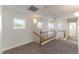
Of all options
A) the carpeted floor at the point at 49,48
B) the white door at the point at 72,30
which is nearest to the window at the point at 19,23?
the carpeted floor at the point at 49,48

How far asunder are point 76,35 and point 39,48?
2.08 ft

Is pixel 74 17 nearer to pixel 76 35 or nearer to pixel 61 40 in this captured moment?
pixel 76 35

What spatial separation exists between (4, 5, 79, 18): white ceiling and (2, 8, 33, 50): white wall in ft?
0.29

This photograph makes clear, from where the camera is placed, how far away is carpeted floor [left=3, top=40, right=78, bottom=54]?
4.71 ft

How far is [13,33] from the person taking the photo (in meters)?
1.48

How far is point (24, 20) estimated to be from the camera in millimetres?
1544

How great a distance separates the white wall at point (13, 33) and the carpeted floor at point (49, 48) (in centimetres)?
8

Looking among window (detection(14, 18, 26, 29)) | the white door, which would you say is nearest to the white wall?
window (detection(14, 18, 26, 29))

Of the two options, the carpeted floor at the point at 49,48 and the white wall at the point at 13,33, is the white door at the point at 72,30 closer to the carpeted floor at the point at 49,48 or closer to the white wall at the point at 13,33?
the carpeted floor at the point at 49,48

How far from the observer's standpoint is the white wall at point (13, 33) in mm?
1427

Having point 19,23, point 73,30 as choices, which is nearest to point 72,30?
point 73,30

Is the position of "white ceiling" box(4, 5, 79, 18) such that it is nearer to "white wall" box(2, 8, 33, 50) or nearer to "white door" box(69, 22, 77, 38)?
"white wall" box(2, 8, 33, 50)
